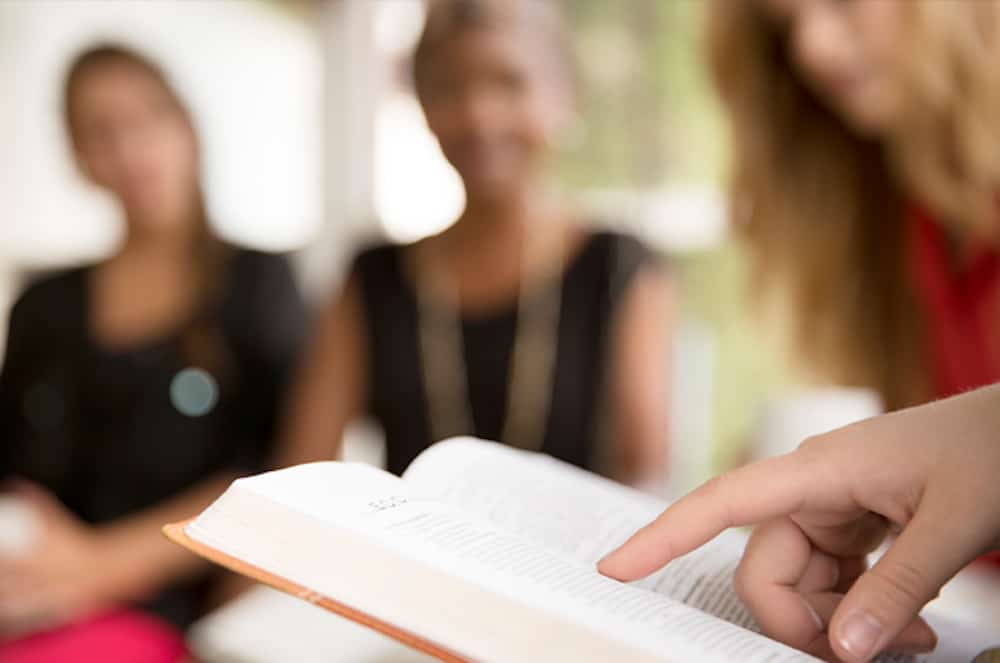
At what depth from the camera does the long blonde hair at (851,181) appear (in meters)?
0.86

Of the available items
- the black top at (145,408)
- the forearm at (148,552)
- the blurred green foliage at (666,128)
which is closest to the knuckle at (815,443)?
the forearm at (148,552)

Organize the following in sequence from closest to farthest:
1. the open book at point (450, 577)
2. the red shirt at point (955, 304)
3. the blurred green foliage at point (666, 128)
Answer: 1. the open book at point (450, 577)
2. the red shirt at point (955, 304)
3. the blurred green foliage at point (666, 128)

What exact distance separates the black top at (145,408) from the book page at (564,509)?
0.76 metres

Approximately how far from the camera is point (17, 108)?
1.47 m

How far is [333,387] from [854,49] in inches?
28.5

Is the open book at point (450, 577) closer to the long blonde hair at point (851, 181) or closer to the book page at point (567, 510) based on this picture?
the book page at point (567, 510)

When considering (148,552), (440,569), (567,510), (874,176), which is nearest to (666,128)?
(874,176)

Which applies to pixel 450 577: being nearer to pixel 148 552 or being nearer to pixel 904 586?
pixel 904 586

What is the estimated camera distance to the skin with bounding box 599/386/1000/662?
317 mm

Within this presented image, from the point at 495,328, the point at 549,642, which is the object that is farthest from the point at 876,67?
the point at 549,642

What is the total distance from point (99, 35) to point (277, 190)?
0.61 m

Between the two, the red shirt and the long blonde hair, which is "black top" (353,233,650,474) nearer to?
the long blonde hair

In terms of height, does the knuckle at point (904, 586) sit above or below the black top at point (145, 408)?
above

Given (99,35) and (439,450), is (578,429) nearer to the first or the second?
(439,450)
